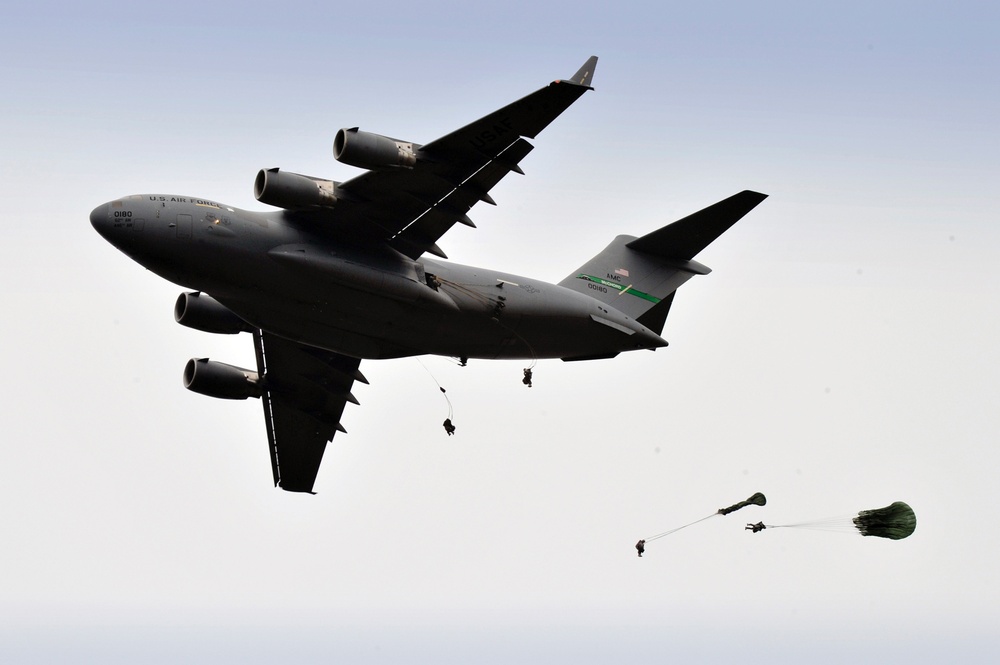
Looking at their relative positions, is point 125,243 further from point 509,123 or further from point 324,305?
point 509,123

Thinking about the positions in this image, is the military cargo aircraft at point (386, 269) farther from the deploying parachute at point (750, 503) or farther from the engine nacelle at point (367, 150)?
the deploying parachute at point (750, 503)

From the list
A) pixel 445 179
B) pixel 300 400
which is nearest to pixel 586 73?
pixel 445 179

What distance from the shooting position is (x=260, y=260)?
72.0ft

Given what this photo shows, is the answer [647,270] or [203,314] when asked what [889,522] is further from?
[203,314]

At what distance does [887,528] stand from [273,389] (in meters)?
12.3

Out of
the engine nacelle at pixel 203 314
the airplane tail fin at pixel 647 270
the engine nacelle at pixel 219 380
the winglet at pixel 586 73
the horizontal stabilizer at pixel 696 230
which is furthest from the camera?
the engine nacelle at pixel 219 380

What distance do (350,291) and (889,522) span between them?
9648 mm

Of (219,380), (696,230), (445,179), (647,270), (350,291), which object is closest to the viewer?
(445,179)

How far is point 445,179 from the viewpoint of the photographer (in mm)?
22344

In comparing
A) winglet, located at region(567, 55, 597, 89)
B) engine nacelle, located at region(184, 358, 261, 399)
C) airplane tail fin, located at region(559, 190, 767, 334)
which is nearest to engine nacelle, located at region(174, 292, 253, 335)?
engine nacelle, located at region(184, 358, 261, 399)

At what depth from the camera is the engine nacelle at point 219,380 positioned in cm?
2641

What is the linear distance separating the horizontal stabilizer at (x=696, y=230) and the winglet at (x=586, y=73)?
16.0ft

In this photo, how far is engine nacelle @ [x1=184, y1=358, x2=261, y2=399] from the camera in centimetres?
2641

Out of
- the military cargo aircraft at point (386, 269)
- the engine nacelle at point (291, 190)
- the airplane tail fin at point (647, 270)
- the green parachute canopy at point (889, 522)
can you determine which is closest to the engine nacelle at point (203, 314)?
the military cargo aircraft at point (386, 269)
